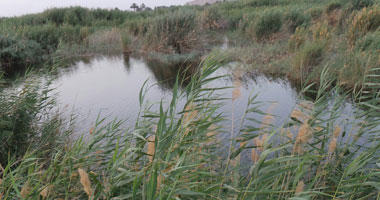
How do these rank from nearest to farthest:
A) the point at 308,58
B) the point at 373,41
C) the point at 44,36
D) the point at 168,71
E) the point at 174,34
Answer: the point at 373,41 < the point at 308,58 < the point at 168,71 < the point at 174,34 < the point at 44,36

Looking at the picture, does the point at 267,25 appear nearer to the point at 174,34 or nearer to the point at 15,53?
the point at 174,34

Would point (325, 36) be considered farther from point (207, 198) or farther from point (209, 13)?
point (209, 13)

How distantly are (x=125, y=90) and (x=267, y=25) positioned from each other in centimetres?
553

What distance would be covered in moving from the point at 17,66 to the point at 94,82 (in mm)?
3320

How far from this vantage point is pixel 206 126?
1842mm

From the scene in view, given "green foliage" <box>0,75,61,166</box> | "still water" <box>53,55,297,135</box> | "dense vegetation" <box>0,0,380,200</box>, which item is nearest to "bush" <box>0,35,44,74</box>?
"dense vegetation" <box>0,0,380,200</box>

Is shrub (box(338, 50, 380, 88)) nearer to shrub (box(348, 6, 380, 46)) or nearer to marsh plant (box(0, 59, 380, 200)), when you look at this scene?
shrub (box(348, 6, 380, 46))

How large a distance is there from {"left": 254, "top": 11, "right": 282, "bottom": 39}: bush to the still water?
10.3 feet

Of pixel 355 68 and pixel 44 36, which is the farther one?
pixel 44 36

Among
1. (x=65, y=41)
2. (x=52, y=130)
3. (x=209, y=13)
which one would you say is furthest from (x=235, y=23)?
(x=52, y=130)

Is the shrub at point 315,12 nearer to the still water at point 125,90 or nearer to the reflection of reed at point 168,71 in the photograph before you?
the reflection of reed at point 168,71

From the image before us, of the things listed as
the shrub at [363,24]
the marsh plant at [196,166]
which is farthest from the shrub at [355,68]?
the marsh plant at [196,166]

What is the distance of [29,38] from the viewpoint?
1002 cm

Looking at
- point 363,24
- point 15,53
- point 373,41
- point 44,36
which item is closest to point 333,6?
point 363,24
